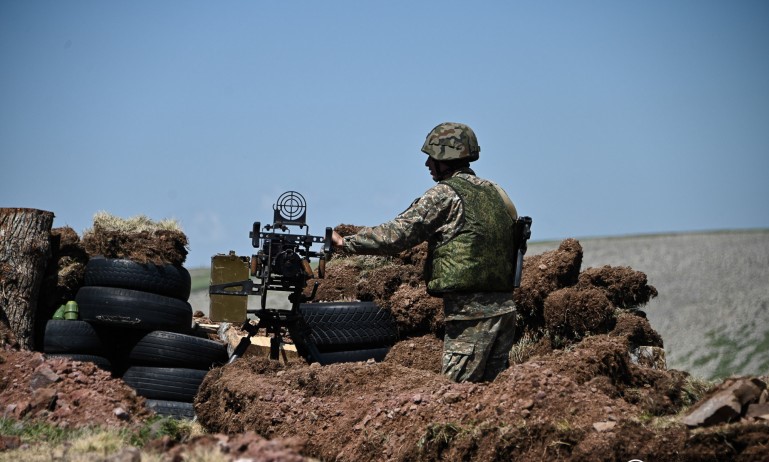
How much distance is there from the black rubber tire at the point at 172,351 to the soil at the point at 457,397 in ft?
4.99

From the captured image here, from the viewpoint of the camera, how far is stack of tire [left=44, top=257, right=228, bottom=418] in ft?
39.9

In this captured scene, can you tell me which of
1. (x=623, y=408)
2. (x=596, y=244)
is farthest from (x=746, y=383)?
(x=596, y=244)

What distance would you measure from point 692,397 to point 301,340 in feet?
14.7

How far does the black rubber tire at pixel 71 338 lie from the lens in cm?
1247

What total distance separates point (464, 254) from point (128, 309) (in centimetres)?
528

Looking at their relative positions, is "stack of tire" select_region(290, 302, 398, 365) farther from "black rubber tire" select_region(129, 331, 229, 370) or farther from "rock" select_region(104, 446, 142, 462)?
"rock" select_region(104, 446, 142, 462)

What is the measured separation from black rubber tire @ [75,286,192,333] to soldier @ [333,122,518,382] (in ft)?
14.4

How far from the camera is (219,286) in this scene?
10.5 meters

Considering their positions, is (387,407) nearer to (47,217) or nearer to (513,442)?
(513,442)

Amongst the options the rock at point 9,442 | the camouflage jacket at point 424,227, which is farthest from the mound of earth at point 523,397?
the rock at point 9,442

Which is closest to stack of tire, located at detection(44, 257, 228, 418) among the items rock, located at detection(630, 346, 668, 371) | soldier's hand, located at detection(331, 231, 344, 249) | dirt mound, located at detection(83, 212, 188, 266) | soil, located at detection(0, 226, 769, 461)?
dirt mound, located at detection(83, 212, 188, 266)

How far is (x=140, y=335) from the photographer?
12539mm

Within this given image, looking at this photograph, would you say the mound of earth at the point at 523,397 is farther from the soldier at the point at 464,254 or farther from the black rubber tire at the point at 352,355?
the soldier at the point at 464,254

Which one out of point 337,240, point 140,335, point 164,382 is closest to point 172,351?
point 164,382
